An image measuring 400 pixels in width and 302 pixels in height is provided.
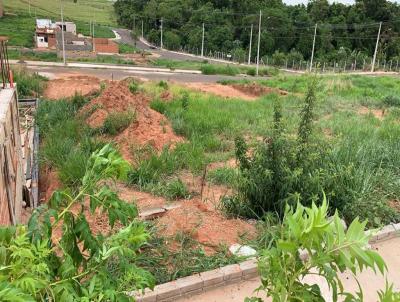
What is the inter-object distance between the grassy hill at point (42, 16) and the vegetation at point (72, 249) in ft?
A: 172

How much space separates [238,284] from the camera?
12.1 ft

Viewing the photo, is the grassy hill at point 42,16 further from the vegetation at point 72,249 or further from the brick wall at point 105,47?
the vegetation at point 72,249

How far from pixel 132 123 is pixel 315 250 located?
7.52 m

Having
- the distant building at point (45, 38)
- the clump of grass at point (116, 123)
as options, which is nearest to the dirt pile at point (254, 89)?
the clump of grass at point (116, 123)

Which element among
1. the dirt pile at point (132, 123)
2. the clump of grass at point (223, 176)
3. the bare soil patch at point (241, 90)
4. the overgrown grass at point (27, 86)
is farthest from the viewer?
the bare soil patch at point (241, 90)

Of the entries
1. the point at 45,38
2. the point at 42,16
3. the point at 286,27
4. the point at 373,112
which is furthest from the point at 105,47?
the point at 373,112

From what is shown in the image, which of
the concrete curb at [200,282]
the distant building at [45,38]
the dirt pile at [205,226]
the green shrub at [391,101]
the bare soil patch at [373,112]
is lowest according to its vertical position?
the concrete curb at [200,282]

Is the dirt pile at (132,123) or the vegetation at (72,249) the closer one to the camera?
the vegetation at (72,249)

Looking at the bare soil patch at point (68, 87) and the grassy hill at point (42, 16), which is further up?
the grassy hill at point (42, 16)

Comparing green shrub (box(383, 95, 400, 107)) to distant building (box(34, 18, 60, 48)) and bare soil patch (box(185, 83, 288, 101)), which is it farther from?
distant building (box(34, 18, 60, 48))

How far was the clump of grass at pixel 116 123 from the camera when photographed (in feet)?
28.2

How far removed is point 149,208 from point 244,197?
121 centimetres

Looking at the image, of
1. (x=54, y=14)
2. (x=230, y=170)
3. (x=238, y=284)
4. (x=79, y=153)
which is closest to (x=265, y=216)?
(x=238, y=284)

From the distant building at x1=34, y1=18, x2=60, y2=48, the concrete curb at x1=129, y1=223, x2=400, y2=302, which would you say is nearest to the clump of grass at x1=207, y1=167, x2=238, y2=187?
the concrete curb at x1=129, y1=223, x2=400, y2=302
